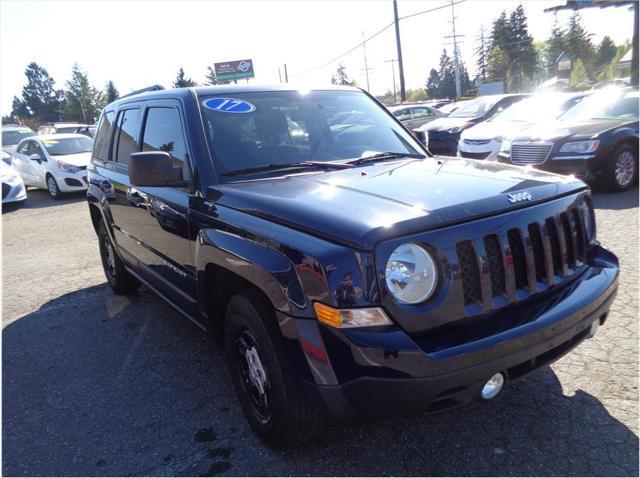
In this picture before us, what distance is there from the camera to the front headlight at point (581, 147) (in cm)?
791

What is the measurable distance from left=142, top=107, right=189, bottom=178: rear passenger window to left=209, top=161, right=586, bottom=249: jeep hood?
0.49 metres

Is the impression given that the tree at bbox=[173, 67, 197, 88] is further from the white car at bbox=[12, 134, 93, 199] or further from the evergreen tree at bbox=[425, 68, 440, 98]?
the evergreen tree at bbox=[425, 68, 440, 98]

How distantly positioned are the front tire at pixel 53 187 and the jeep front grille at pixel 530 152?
10.7 meters

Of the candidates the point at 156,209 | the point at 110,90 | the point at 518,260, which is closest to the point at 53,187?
the point at 156,209

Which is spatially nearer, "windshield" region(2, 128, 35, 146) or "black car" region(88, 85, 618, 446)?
"black car" region(88, 85, 618, 446)

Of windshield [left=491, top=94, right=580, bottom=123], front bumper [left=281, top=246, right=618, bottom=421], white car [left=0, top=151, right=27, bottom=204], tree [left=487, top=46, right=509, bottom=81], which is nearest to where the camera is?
front bumper [left=281, top=246, right=618, bottom=421]

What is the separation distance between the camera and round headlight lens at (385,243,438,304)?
2.06 m

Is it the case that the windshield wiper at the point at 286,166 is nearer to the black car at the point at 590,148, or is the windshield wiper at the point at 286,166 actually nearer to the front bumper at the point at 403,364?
the front bumper at the point at 403,364

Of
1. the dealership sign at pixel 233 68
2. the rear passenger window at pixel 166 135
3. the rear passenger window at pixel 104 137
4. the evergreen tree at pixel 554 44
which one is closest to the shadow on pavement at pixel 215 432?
the rear passenger window at pixel 166 135

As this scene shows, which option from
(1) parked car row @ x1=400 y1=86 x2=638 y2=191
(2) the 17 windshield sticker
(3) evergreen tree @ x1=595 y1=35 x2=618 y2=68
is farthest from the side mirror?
(3) evergreen tree @ x1=595 y1=35 x2=618 y2=68

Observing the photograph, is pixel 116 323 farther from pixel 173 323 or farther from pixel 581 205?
pixel 581 205

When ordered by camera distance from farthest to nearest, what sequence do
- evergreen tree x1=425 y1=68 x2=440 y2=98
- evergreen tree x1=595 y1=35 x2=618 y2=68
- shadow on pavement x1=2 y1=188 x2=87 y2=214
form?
evergreen tree x1=595 y1=35 x2=618 y2=68
evergreen tree x1=425 y1=68 x2=440 y2=98
shadow on pavement x1=2 y1=188 x2=87 y2=214

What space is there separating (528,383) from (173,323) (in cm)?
290

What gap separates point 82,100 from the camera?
58875mm
